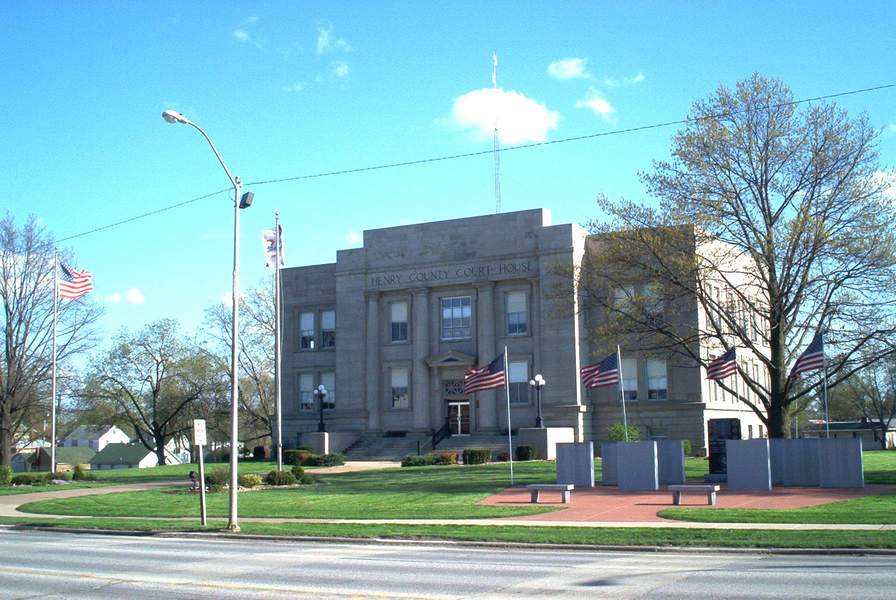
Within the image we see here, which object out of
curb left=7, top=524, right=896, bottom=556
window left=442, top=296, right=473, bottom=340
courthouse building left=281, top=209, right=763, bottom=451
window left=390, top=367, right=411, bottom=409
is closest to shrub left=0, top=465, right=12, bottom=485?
courthouse building left=281, top=209, right=763, bottom=451

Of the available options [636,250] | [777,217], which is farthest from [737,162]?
[636,250]

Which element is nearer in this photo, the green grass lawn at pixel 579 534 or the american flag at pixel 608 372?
the green grass lawn at pixel 579 534

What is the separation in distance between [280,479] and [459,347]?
2136 centimetres

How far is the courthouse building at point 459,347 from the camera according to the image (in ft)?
169

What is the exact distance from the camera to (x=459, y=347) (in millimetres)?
56031

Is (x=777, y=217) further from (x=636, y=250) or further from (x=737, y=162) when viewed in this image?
(x=636, y=250)

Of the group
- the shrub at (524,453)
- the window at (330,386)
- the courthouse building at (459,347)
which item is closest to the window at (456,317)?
the courthouse building at (459,347)

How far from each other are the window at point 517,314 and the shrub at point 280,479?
69.5ft

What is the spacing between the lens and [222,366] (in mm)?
75375

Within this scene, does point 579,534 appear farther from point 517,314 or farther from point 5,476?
point 517,314

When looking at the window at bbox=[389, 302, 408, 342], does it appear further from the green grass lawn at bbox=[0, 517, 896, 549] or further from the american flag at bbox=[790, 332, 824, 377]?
the green grass lawn at bbox=[0, 517, 896, 549]

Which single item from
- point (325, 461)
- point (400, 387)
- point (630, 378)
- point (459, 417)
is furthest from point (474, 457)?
point (400, 387)

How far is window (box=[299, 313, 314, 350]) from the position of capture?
207 feet

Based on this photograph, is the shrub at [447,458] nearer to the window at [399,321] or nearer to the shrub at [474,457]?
the shrub at [474,457]
